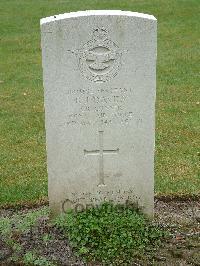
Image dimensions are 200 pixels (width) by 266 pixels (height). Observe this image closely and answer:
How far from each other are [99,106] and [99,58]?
0.43m

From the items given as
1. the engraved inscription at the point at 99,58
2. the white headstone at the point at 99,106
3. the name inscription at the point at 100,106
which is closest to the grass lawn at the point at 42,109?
the white headstone at the point at 99,106

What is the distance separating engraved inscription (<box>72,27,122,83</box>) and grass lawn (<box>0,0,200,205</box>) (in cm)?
181

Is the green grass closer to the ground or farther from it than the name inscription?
closer to the ground

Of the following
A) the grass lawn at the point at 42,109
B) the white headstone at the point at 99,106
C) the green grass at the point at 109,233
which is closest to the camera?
the white headstone at the point at 99,106

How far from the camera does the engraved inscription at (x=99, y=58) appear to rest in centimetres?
486

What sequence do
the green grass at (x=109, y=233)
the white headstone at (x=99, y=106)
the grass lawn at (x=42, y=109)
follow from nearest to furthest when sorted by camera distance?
1. the white headstone at (x=99, y=106)
2. the green grass at (x=109, y=233)
3. the grass lawn at (x=42, y=109)

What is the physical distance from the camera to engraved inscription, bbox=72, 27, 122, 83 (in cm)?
486

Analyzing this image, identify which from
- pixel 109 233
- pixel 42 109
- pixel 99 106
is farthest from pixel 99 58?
pixel 42 109

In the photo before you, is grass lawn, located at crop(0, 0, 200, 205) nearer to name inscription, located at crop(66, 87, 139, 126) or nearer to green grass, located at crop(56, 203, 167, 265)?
green grass, located at crop(56, 203, 167, 265)

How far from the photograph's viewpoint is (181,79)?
1069cm

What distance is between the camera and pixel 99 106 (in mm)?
5059

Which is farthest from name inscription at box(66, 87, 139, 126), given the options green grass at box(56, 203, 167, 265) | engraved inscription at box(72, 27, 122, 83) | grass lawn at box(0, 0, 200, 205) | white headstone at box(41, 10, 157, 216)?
grass lawn at box(0, 0, 200, 205)

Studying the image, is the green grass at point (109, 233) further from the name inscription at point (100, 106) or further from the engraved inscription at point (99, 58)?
the engraved inscription at point (99, 58)

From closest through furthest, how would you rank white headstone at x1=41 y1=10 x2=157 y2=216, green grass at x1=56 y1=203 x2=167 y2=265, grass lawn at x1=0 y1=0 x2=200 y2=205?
white headstone at x1=41 y1=10 x2=157 y2=216
green grass at x1=56 y1=203 x2=167 y2=265
grass lawn at x1=0 y1=0 x2=200 y2=205
